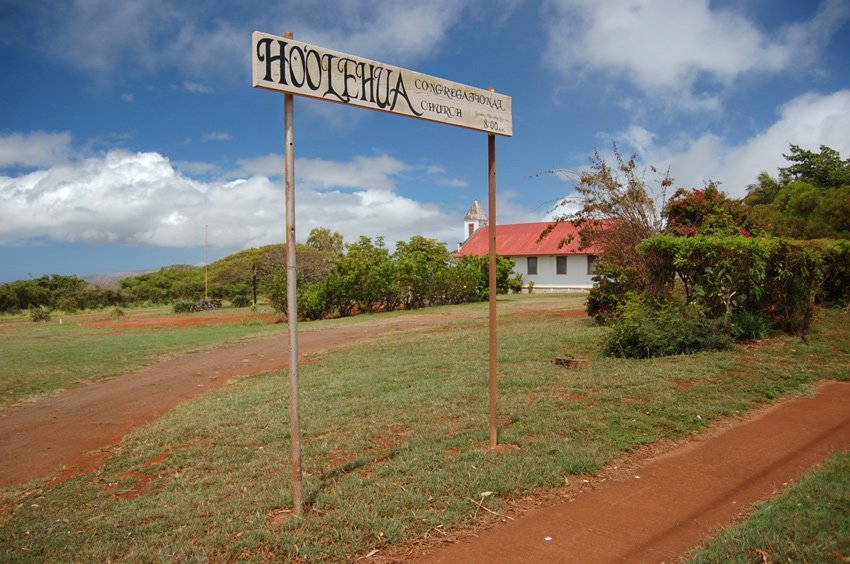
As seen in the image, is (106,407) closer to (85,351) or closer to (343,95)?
(343,95)

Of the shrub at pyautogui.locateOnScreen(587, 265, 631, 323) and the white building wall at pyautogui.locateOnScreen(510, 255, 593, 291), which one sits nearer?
the shrub at pyautogui.locateOnScreen(587, 265, 631, 323)

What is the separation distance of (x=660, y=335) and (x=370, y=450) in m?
5.62

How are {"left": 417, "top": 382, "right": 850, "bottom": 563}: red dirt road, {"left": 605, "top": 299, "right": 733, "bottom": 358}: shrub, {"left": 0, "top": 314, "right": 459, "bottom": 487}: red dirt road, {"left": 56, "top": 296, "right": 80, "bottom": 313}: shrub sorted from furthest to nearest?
{"left": 56, "top": 296, "right": 80, "bottom": 313}: shrub → {"left": 605, "top": 299, "right": 733, "bottom": 358}: shrub → {"left": 0, "top": 314, "right": 459, "bottom": 487}: red dirt road → {"left": 417, "top": 382, "right": 850, "bottom": 563}: red dirt road

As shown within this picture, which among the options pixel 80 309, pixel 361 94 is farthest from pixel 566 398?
pixel 80 309

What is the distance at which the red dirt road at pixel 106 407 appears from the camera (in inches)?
249

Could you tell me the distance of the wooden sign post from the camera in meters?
3.86

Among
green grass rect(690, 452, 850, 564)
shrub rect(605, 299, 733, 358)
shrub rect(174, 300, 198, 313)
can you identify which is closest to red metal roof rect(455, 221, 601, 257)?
shrub rect(174, 300, 198, 313)

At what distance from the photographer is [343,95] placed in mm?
4227

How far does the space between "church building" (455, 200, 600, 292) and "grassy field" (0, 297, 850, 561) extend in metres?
32.3

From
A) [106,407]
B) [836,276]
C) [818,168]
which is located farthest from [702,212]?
[818,168]

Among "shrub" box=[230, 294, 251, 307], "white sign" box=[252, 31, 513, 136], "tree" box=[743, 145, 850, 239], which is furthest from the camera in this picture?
"shrub" box=[230, 294, 251, 307]

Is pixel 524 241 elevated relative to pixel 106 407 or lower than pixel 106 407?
elevated


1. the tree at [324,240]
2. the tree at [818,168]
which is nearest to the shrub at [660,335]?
the tree at [818,168]

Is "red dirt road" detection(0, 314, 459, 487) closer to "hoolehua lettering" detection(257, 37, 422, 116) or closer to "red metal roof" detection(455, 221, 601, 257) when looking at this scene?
"hoolehua lettering" detection(257, 37, 422, 116)
